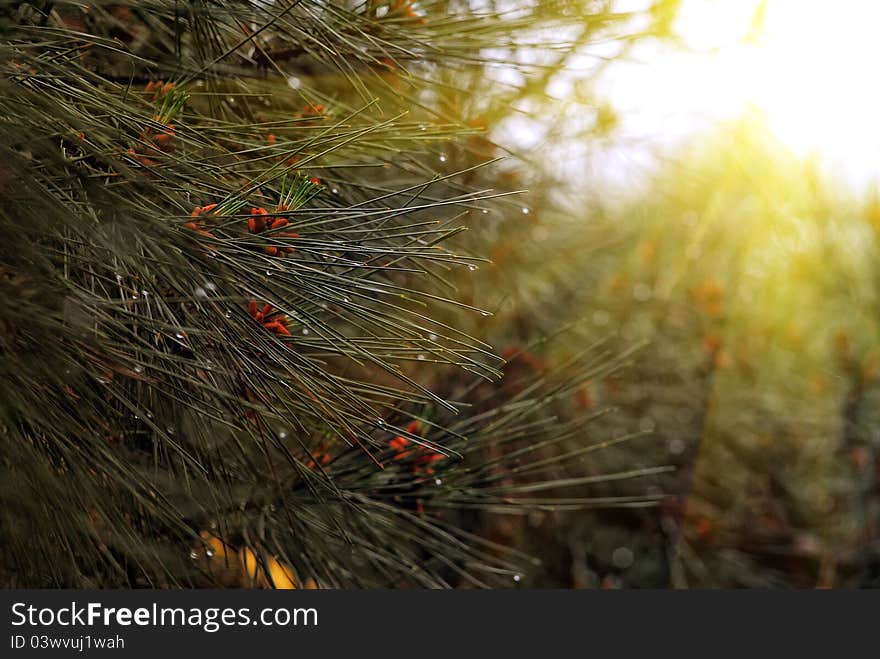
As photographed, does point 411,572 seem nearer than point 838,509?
Yes

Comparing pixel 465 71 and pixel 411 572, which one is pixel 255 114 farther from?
pixel 411 572

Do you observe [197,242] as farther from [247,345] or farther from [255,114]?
[255,114]

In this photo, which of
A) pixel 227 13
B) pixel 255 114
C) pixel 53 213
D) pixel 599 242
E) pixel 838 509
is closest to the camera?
pixel 53 213

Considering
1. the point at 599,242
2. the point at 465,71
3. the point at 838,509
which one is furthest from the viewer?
the point at 838,509

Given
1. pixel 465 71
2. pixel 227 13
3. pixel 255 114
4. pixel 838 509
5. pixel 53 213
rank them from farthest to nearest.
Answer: pixel 838 509 → pixel 465 71 → pixel 255 114 → pixel 227 13 → pixel 53 213

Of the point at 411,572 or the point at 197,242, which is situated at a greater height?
the point at 197,242

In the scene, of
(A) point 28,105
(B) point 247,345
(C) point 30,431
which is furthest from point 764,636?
(A) point 28,105

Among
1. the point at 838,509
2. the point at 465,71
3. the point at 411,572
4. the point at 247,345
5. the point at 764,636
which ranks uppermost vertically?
the point at 465,71

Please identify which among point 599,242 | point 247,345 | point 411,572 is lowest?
point 411,572

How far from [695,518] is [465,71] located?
141 cm

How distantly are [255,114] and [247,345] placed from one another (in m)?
0.41

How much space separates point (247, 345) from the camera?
66cm

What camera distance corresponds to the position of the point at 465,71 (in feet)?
3.66

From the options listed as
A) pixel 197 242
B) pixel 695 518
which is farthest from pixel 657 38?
pixel 695 518
